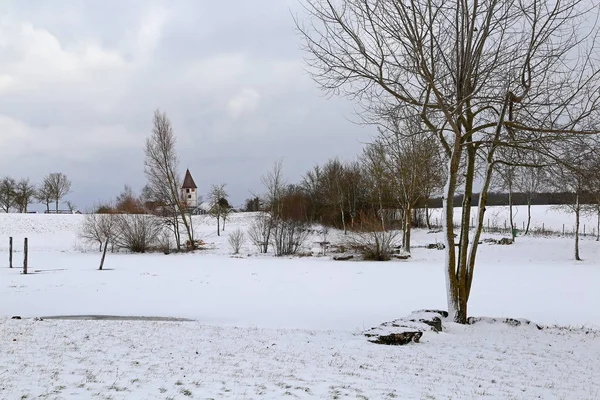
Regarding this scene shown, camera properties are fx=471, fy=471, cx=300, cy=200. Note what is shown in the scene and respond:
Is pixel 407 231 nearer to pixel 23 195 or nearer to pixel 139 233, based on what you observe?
pixel 139 233

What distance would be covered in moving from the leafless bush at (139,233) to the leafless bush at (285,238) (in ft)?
33.4

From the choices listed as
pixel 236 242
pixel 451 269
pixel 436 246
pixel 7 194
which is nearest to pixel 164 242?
pixel 236 242

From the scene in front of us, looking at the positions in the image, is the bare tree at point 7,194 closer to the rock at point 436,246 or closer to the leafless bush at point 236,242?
the leafless bush at point 236,242

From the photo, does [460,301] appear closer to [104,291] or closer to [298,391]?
[298,391]

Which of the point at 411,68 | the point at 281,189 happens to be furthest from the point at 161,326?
the point at 281,189

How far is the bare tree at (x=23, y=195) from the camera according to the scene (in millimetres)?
69438

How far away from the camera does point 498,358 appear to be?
757 centimetres

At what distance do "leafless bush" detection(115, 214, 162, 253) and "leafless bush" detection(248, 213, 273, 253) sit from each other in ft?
26.5

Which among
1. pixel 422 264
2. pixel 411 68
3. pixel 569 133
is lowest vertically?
pixel 422 264

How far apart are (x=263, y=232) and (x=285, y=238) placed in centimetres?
193

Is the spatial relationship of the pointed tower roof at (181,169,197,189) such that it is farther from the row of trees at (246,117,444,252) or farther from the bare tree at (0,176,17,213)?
the row of trees at (246,117,444,252)

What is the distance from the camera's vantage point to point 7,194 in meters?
67.8

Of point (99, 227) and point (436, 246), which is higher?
point (99, 227)

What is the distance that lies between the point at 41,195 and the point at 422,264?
212 ft
